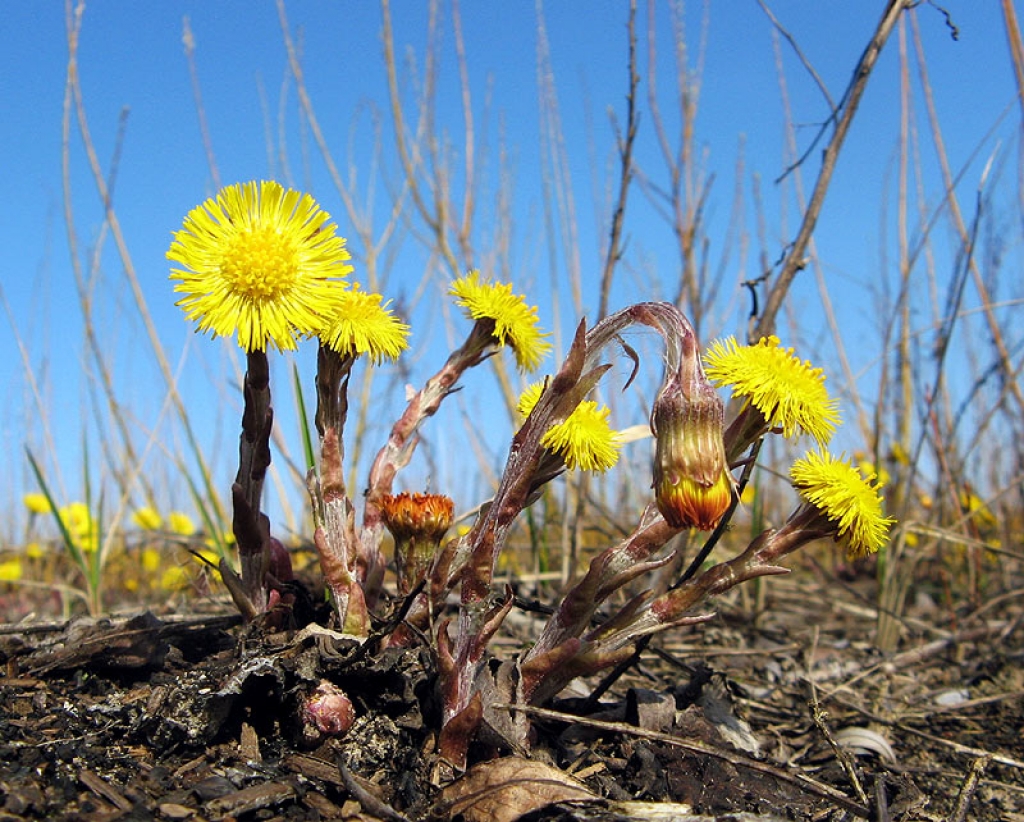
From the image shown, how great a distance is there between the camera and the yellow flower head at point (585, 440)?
116 centimetres

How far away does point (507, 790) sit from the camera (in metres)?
1.05

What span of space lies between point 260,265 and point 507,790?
2.58 ft

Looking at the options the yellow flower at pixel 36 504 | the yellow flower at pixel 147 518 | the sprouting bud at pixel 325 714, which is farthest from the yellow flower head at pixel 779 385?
the yellow flower at pixel 36 504

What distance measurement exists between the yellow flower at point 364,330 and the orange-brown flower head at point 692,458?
0.49 metres

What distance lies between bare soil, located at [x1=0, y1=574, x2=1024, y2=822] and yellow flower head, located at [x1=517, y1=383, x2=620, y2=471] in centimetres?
37

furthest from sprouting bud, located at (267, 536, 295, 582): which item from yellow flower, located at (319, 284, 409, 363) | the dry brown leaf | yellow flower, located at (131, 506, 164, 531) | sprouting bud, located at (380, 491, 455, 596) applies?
yellow flower, located at (131, 506, 164, 531)

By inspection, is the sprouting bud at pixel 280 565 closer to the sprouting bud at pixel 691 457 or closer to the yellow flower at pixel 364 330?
the yellow flower at pixel 364 330

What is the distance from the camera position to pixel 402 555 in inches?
53.1

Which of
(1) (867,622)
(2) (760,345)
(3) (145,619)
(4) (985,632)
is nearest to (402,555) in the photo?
(3) (145,619)

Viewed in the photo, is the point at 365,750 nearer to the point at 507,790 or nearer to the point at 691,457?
the point at 507,790

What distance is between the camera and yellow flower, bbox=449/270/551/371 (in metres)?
1.32

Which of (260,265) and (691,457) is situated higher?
(260,265)

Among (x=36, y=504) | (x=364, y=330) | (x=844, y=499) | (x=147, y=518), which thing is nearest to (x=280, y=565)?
(x=364, y=330)

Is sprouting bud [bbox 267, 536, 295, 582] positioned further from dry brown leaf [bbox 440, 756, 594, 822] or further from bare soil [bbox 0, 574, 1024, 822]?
dry brown leaf [bbox 440, 756, 594, 822]
